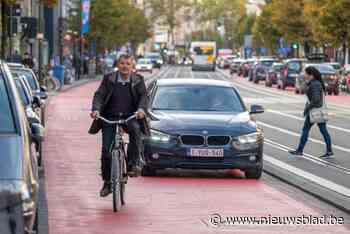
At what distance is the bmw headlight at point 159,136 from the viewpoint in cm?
1797

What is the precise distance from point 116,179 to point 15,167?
5150 millimetres

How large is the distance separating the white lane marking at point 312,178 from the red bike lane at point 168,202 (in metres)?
0.58

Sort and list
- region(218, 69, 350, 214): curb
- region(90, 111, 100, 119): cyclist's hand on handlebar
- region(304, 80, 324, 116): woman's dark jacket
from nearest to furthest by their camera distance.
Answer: region(90, 111, 100, 119): cyclist's hand on handlebar, region(218, 69, 350, 214): curb, region(304, 80, 324, 116): woman's dark jacket

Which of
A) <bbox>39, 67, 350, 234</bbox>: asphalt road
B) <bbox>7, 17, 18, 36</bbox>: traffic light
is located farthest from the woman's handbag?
<bbox>7, 17, 18, 36</bbox>: traffic light

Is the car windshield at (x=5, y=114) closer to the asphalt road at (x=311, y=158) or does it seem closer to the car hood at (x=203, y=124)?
the asphalt road at (x=311, y=158)

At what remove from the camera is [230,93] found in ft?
64.7

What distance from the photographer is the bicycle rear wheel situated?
13.9 metres

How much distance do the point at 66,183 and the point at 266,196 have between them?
2.95m

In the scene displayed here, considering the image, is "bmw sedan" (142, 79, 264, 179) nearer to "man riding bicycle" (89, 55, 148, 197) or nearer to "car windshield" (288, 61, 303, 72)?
"man riding bicycle" (89, 55, 148, 197)

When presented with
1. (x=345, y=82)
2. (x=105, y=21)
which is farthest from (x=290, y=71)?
(x=105, y=21)

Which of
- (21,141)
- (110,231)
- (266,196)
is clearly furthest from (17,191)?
(266,196)

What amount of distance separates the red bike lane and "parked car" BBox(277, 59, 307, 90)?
48.2m

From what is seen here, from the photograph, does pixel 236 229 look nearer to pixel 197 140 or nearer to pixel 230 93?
pixel 197 140

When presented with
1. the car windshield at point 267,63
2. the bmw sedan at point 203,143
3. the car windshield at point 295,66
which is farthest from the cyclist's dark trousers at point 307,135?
the car windshield at point 267,63
